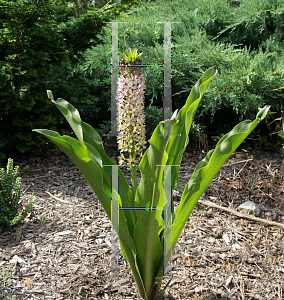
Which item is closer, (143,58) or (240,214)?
(240,214)

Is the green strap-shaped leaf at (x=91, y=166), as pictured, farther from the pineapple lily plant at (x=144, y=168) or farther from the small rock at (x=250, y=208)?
the small rock at (x=250, y=208)

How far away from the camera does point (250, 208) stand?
222 centimetres

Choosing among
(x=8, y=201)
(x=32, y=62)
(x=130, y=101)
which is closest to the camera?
(x=130, y=101)

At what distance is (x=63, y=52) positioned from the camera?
2918mm

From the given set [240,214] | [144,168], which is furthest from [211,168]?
[240,214]

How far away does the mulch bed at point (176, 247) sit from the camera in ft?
4.98

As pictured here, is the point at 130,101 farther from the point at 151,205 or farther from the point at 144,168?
the point at 151,205

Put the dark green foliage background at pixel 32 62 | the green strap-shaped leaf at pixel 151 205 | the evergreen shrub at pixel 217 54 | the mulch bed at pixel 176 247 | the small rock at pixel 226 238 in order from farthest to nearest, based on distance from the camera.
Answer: the evergreen shrub at pixel 217 54
the dark green foliage background at pixel 32 62
the small rock at pixel 226 238
the mulch bed at pixel 176 247
the green strap-shaped leaf at pixel 151 205

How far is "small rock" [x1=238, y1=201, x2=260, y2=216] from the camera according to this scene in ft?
7.27

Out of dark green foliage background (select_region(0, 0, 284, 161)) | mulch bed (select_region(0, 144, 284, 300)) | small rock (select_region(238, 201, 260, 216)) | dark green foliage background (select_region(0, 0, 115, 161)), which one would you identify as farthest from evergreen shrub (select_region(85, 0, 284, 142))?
small rock (select_region(238, 201, 260, 216))

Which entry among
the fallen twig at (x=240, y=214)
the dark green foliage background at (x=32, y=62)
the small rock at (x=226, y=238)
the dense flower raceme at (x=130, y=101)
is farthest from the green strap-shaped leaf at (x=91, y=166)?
the dark green foliage background at (x=32, y=62)

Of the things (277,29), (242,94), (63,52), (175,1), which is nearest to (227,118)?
(242,94)

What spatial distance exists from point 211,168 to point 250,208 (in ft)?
4.25

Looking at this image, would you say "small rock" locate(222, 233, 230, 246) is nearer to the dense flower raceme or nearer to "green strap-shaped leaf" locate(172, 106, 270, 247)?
"green strap-shaped leaf" locate(172, 106, 270, 247)
